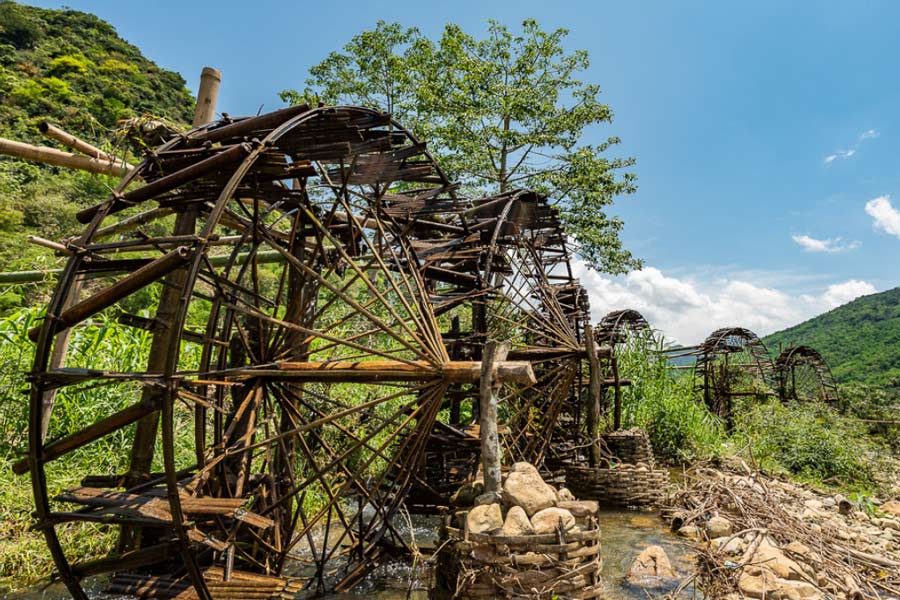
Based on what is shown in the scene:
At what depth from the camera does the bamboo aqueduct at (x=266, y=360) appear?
397 cm

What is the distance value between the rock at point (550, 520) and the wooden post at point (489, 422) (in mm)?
451

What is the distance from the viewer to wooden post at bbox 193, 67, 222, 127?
5645 mm

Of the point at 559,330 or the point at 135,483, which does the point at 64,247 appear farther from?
the point at 559,330

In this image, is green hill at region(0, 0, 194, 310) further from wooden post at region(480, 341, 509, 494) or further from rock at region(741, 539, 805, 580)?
rock at region(741, 539, 805, 580)

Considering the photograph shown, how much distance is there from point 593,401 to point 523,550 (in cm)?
584

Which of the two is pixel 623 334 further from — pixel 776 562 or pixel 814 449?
pixel 776 562

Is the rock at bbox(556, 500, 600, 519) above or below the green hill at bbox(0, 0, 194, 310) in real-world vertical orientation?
below

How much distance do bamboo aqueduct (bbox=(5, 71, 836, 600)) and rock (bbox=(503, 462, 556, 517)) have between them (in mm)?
348

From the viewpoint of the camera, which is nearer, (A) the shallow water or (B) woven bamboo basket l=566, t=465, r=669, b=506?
(A) the shallow water

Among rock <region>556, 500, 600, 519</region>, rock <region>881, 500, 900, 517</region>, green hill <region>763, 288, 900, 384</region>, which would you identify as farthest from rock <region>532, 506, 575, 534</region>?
green hill <region>763, 288, 900, 384</region>

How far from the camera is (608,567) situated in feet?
22.1

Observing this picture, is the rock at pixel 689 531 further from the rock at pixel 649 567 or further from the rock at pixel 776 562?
the rock at pixel 776 562

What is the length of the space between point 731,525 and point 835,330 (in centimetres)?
4088

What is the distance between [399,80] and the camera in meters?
17.9
